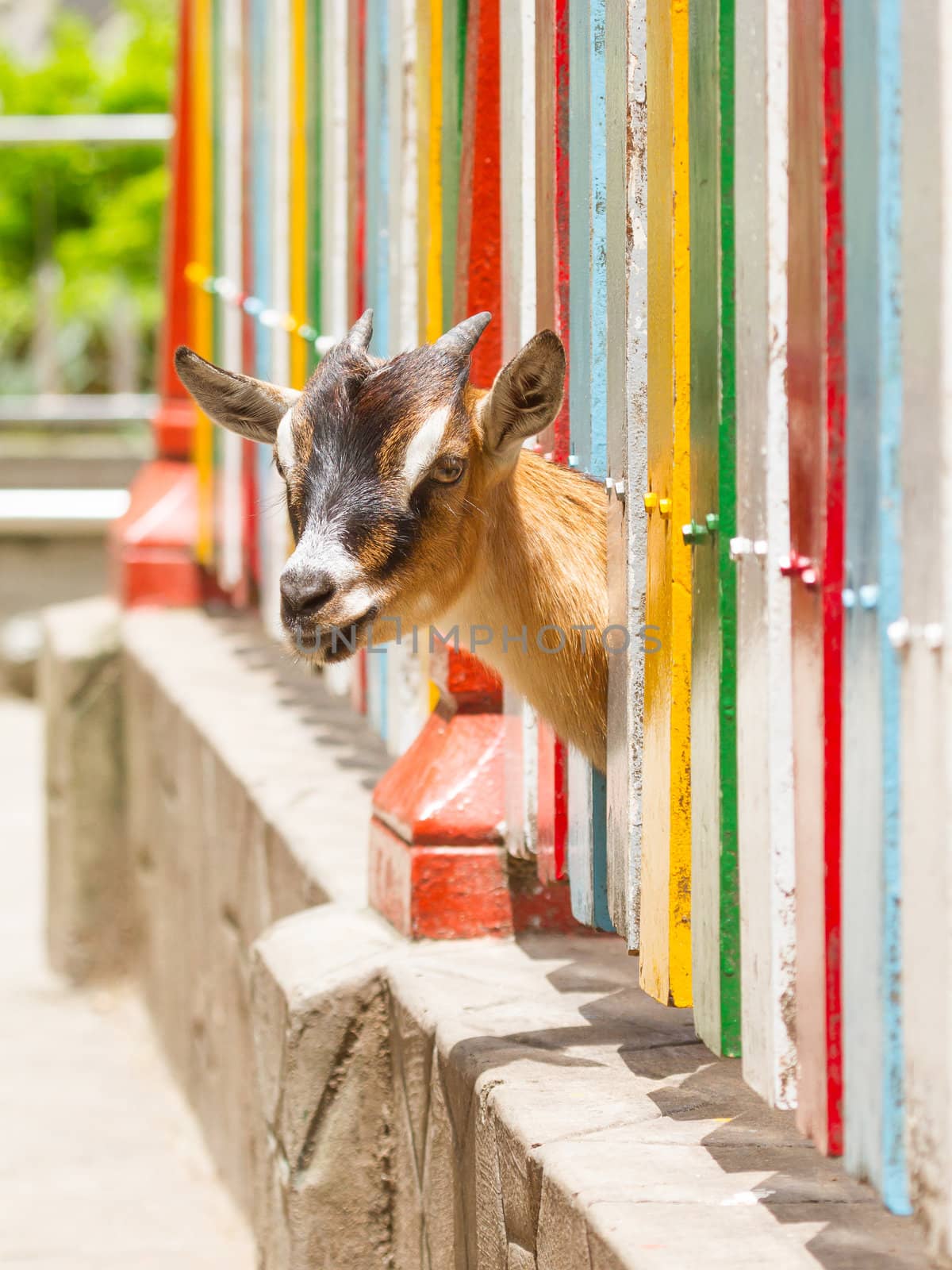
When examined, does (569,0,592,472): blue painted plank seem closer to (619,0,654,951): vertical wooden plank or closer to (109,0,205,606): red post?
(619,0,654,951): vertical wooden plank

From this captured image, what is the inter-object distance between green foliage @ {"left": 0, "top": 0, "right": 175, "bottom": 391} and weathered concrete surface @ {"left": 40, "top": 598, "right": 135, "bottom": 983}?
7.15 meters

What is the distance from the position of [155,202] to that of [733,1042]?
1587cm

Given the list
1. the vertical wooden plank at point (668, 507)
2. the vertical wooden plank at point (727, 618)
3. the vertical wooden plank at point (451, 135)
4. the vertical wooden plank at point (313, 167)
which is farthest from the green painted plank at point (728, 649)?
the vertical wooden plank at point (313, 167)

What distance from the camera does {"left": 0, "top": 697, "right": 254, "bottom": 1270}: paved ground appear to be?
17.8ft

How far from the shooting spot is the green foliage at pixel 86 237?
1527cm

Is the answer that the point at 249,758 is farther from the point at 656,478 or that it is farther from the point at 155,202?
the point at 155,202

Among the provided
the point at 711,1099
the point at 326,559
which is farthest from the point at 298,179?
the point at 711,1099

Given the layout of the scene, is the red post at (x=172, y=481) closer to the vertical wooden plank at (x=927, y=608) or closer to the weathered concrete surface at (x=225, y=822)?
the weathered concrete surface at (x=225, y=822)

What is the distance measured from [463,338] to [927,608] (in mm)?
1322

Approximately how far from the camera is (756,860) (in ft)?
8.55

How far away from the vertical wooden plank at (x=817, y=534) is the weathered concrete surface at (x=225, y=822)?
1772 millimetres

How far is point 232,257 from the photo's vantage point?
7.52 m

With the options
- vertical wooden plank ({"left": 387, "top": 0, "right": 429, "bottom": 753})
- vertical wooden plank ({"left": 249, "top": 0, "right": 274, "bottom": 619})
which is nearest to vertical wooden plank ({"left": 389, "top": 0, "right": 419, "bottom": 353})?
vertical wooden plank ({"left": 387, "top": 0, "right": 429, "bottom": 753})

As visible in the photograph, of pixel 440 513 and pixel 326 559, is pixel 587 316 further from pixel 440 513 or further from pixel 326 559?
pixel 326 559
